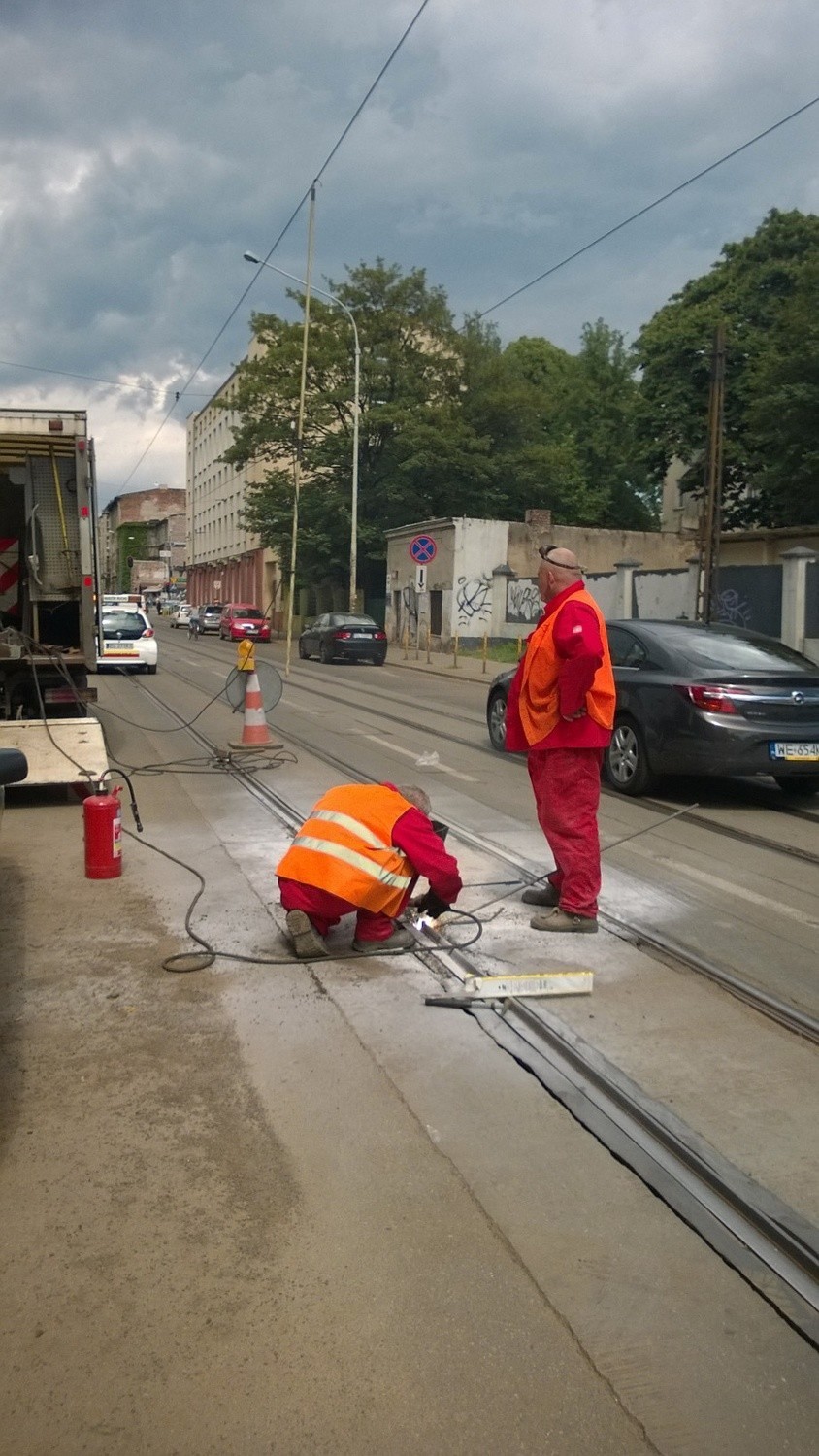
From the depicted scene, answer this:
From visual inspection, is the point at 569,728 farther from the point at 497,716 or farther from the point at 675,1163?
the point at 497,716

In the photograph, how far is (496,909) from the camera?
6.39 m

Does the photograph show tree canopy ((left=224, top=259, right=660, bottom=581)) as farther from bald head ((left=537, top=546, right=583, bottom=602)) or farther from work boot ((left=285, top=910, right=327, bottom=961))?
work boot ((left=285, top=910, right=327, bottom=961))

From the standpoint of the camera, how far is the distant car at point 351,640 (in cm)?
3225

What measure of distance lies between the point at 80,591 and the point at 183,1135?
8638mm

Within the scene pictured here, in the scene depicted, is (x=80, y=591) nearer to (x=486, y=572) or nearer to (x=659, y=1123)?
(x=659, y=1123)

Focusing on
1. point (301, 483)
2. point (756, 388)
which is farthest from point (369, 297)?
point (756, 388)

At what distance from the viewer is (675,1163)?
142 inches

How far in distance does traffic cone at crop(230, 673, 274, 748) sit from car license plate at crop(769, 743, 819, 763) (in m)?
5.50

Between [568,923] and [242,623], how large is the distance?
4313 cm

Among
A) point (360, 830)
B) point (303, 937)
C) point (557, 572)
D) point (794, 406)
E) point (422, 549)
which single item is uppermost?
point (794, 406)

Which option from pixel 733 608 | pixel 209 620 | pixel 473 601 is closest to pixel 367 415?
pixel 473 601

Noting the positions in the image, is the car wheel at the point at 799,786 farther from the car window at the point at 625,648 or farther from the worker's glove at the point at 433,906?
the worker's glove at the point at 433,906

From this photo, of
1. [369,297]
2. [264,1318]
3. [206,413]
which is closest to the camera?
[264,1318]

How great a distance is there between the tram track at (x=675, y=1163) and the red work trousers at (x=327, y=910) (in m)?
0.55
